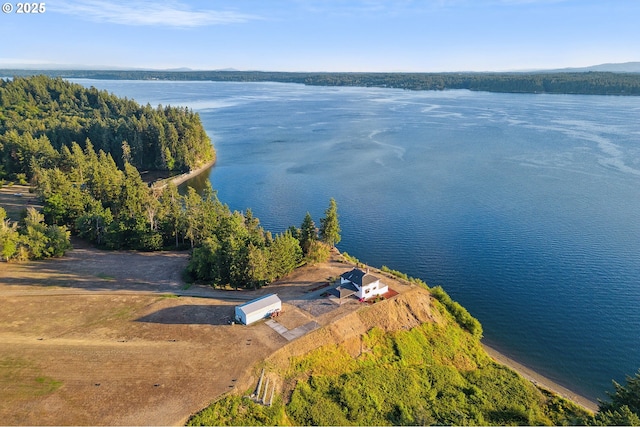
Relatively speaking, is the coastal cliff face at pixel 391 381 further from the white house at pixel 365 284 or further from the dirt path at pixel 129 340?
the dirt path at pixel 129 340

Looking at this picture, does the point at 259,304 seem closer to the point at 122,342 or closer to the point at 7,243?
the point at 122,342

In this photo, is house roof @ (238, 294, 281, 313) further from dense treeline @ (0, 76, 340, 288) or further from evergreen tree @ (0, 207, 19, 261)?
evergreen tree @ (0, 207, 19, 261)

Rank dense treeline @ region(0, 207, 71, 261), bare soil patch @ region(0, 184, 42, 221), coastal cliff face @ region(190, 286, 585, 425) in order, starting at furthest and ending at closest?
1. bare soil patch @ region(0, 184, 42, 221)
2. dense treeline @ region(0, 207, 71, 261)
3. coastal cliff face @ region(190, 286, 585, 425)

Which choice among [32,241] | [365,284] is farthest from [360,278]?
[32,241]

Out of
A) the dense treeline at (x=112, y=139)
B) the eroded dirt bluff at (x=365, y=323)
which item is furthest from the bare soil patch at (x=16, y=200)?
the eroded dirt bluff at (x=365, y=323)

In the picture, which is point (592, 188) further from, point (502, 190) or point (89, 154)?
point (89, 154)

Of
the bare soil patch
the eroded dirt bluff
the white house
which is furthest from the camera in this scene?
the bare soil patch

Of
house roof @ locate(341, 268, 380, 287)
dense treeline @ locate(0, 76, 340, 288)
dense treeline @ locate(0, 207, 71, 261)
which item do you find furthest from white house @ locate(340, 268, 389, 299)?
dense treeline @ locate(0, 207, 71, 261)
